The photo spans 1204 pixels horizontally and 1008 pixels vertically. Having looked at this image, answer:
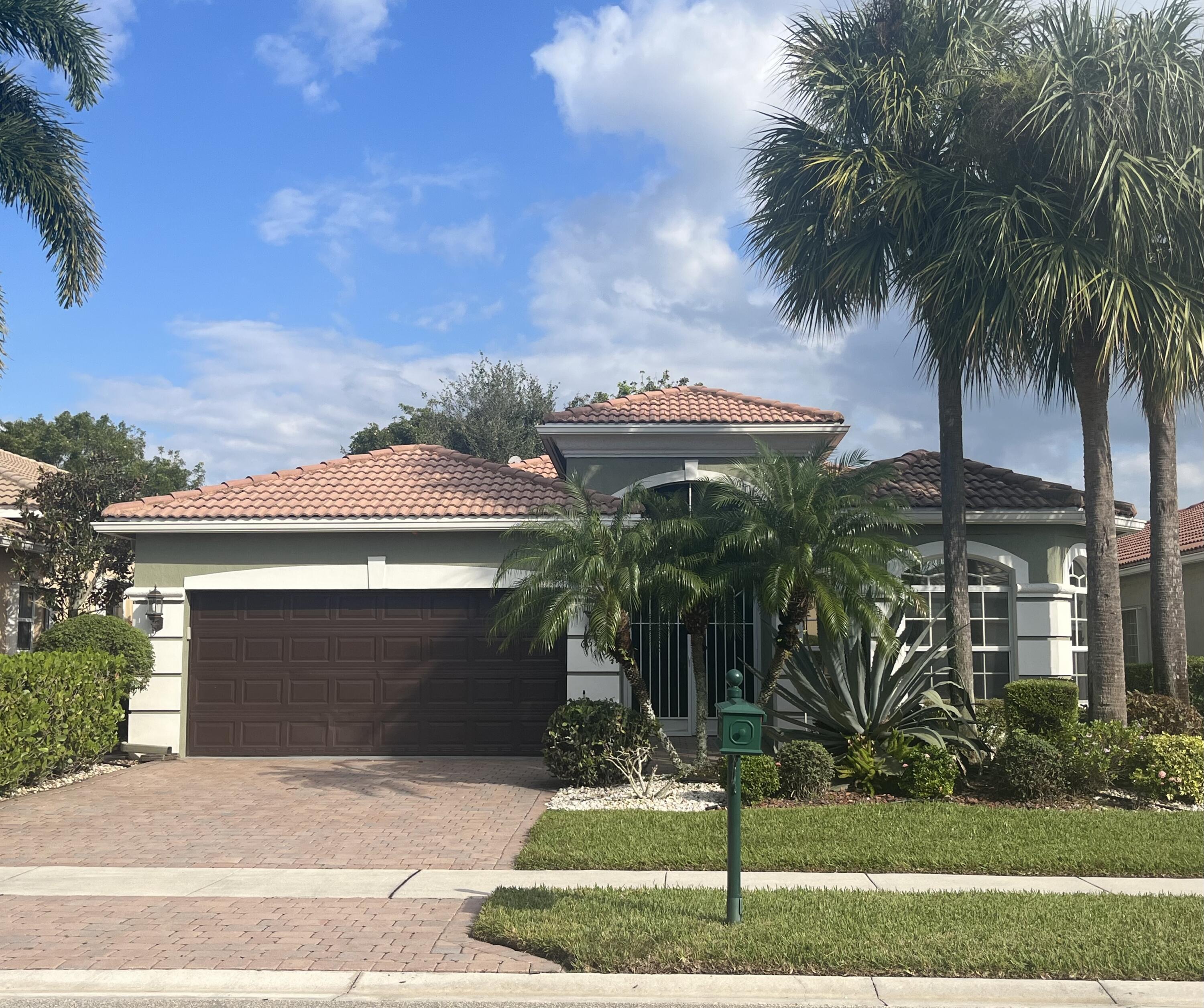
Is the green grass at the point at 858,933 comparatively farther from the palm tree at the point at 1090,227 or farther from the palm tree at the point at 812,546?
the palm tree at the point at 1090,227

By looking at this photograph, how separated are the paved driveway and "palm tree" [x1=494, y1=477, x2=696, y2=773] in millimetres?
1921

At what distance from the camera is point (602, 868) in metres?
8.80

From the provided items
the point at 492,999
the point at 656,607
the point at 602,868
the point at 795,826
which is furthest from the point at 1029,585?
the point at 492,999

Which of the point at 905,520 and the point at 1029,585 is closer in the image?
the point at 905,520

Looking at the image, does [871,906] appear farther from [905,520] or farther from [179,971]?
[905,520]

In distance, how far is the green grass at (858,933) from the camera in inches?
247

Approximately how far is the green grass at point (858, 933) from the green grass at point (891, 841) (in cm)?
98

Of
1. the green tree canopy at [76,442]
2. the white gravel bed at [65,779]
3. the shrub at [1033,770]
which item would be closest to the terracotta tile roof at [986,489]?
the shrub at [1033,770]

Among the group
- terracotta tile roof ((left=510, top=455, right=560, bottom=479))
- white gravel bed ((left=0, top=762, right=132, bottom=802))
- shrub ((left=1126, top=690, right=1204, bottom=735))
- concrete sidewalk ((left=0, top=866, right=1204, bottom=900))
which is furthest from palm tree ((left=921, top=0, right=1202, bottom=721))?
white gravel bed ((left=0, top=762, right=132, bottom=802))

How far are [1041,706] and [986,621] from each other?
3.16m

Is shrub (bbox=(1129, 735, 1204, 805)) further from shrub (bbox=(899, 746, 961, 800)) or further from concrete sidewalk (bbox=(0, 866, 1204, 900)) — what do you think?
concrete sidewalk (bbox=(0, 866, 1204, 900))

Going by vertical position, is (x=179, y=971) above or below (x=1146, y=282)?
below

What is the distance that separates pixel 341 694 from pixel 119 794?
11.3 feet

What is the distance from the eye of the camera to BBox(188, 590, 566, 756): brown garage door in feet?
50.5
